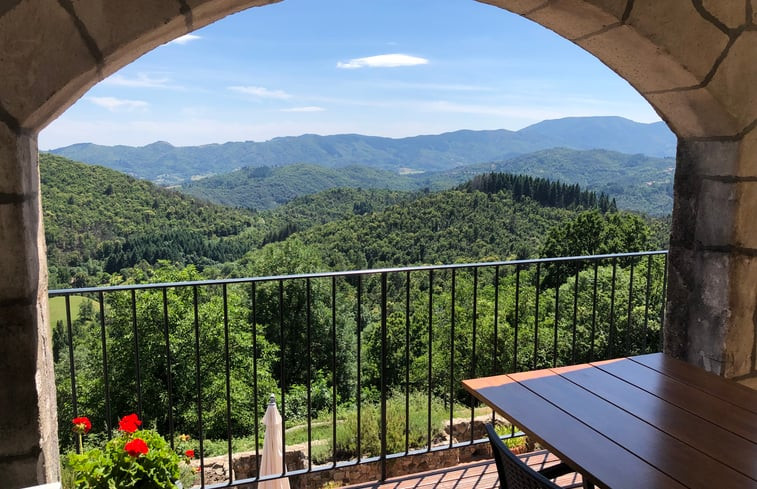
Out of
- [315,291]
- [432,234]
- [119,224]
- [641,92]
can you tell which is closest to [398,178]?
[432,234]

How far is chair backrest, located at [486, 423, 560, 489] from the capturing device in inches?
37.7

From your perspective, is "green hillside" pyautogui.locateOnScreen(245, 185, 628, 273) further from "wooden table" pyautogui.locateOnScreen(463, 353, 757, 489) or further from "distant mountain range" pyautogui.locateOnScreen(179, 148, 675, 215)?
"wooden table" pyautogui.locateOnScreen(463, 353, 757, 489)

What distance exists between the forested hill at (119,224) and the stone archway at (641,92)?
1763 cm

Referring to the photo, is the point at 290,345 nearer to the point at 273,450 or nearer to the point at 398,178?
the point at 273,450

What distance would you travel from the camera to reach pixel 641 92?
7.41ft

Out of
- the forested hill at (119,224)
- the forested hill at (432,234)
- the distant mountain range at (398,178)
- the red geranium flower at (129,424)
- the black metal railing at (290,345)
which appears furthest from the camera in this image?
the distant mountain range at (398,178)

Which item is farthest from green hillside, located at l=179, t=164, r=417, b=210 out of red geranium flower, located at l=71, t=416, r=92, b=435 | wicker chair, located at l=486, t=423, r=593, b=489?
wicker chair, located at l=486, t=423, r=593, b=489

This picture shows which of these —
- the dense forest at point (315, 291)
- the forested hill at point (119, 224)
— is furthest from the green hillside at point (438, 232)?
the forested hill at point (119, 224)

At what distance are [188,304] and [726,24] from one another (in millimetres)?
16780

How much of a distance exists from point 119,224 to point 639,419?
24398 mm

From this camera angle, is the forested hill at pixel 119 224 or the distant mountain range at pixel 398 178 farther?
the distant mountain range at pixel 398 178

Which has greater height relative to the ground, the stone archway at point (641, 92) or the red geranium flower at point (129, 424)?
the stone archway at point (641, 92)

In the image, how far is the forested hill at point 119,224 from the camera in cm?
1914

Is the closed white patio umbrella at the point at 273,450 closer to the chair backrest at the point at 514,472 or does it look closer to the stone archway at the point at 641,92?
the stone archway at the point at 641,92
